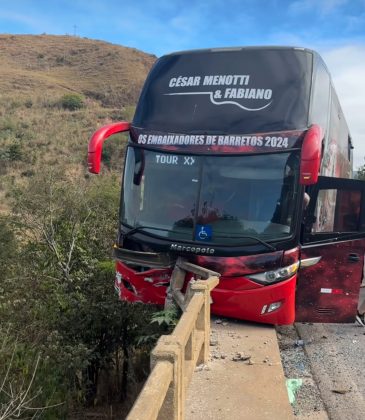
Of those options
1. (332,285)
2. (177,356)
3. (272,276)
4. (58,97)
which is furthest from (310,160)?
(58,97)

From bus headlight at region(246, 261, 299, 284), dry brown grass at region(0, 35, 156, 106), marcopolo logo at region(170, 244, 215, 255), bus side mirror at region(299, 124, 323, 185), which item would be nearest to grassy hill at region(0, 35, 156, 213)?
dry brown grass at region(0, 35, 156, 106)

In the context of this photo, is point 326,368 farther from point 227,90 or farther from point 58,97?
point 58,97

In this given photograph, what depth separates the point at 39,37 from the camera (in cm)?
8069

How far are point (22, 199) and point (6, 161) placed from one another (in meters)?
23.9

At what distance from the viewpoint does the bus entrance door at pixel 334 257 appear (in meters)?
6.85

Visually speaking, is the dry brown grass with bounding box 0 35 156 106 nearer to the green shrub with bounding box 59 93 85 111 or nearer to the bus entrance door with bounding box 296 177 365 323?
the green shrub with bounding box 59 93 85 111

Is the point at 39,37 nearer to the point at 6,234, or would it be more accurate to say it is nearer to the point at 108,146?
the point at 108,146

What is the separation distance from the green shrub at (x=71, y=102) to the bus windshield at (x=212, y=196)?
155 ft

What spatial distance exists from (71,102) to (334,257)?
48144 millimetres

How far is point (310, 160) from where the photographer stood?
582 centimetres

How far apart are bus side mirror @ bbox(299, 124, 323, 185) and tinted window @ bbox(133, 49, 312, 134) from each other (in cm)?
48

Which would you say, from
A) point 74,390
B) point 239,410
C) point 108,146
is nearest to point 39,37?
point 108,146

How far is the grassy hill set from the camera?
3694 centimetres

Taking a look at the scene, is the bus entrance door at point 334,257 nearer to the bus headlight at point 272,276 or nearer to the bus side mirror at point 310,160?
the bus headlight at point 272,276
